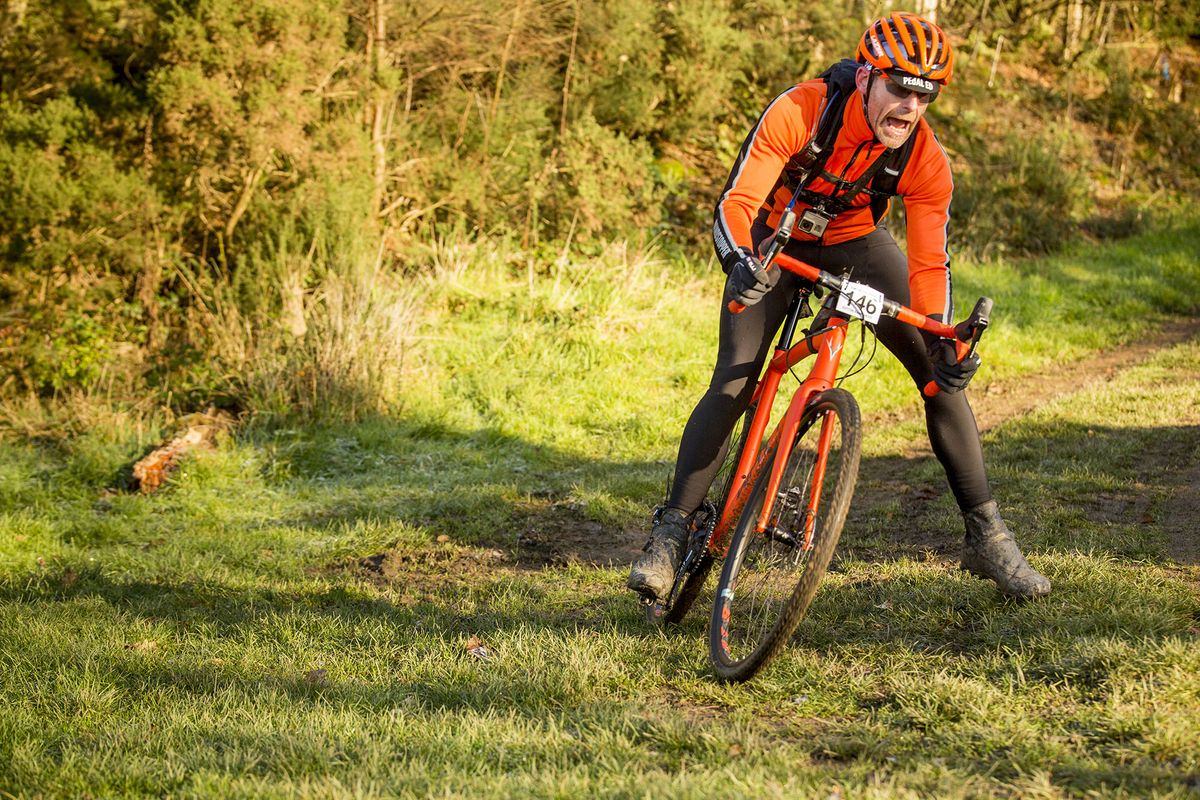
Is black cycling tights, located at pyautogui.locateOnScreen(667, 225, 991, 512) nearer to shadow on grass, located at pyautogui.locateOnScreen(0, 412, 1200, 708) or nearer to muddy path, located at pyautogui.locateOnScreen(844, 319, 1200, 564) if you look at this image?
shadow on grass, located at pyautogui.locateOnScreen(0, 412, 1200, 708)

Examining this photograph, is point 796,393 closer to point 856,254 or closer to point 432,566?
point 856,254

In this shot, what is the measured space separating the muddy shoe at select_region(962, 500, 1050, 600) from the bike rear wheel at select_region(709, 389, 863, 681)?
27.7 inches

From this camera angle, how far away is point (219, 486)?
7.64m

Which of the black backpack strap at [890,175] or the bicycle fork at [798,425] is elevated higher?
the black backpack strap at [890,175]

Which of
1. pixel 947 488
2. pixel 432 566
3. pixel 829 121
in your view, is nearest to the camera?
pixel 829 121

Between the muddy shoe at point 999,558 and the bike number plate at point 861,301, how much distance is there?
1.02 m

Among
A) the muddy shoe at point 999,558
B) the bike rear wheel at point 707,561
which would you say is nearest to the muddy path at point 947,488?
the muddy shoe at point 999,558

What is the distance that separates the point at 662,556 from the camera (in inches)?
168

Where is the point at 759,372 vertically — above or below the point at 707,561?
above

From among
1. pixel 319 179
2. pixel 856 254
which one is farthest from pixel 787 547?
pixel 319 179

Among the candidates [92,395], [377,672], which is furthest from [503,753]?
[92,395]

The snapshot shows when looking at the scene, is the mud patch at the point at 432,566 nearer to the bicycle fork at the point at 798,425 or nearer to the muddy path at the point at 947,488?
the muddy path at the point at 947,488

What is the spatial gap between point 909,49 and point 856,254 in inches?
33.2

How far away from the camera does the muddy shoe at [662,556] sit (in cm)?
423
